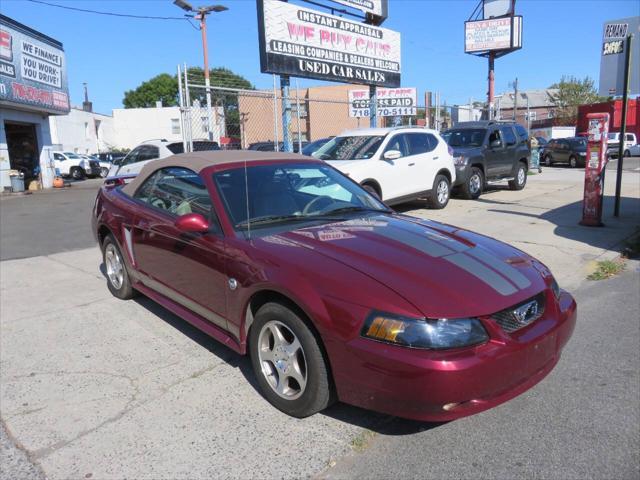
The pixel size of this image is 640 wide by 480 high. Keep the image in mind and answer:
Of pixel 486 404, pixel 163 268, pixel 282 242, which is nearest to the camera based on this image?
pixel 486 404

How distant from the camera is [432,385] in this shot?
236 cm

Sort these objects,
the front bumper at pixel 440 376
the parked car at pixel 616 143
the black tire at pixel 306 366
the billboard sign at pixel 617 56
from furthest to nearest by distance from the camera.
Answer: the parked car at pixel 616 143
the billboard sign at pixel 617 56
the black tire at pixel 306 366
the front bumper at pixel 440 376

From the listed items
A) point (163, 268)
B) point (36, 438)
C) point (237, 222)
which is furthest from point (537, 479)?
point (163, 268)

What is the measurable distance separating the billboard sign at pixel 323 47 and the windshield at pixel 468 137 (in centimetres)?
348

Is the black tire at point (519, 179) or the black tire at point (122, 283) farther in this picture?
the black tire at point (519, 179)

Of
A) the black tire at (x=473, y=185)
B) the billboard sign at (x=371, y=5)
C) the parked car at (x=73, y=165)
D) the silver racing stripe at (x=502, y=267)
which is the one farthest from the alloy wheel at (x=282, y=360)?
the parked car at (x=73, y=165)

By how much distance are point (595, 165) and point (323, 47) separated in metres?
7.99

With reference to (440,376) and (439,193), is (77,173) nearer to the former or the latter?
(439,193)

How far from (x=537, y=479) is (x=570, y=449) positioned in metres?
0.36

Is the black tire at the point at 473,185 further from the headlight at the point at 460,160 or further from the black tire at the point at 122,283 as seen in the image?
the black tire at the point at 122,283

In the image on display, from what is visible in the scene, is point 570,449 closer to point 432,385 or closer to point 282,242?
point 432,385

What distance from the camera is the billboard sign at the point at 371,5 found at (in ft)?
48.5

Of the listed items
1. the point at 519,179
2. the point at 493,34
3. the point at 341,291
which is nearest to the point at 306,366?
the point at 341,291

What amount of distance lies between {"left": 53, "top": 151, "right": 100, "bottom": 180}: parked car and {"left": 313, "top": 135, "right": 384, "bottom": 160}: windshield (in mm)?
25230
